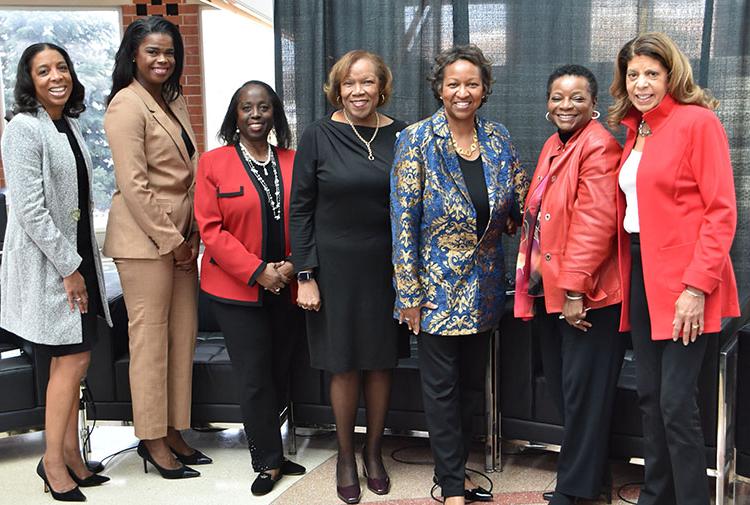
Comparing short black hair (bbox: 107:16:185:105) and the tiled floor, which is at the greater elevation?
short black hair (bbox: 107:16:185:105)

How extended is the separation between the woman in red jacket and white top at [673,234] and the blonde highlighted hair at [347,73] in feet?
2.61

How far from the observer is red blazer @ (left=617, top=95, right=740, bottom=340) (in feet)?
8.07

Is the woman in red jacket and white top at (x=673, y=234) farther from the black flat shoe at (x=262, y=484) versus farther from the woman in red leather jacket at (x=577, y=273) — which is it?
the black flat shoe at (x=262, y=484)

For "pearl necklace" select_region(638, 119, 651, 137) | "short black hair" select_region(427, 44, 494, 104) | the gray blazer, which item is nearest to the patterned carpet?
the gray blazer

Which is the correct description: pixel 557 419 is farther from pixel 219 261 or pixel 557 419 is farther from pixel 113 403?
pixel 113 403

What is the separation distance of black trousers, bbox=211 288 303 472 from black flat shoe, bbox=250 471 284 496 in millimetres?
28

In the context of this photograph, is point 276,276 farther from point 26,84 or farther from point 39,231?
point 26,84

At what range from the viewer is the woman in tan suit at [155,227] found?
3205 mm

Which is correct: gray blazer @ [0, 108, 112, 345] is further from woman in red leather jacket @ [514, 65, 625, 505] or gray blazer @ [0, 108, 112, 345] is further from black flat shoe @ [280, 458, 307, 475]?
woman in red leather jacket @ [514, 65, 625, 505]

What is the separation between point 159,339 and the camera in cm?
338

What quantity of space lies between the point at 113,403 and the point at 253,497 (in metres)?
0.77

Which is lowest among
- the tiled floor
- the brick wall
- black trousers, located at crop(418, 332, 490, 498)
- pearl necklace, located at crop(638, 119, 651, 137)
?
the tiled floor

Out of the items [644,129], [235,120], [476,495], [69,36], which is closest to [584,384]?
[476,495]

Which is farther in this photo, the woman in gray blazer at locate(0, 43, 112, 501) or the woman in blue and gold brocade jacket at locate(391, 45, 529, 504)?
the woman in gray blazer at locate(0, 43, 112, 501)
